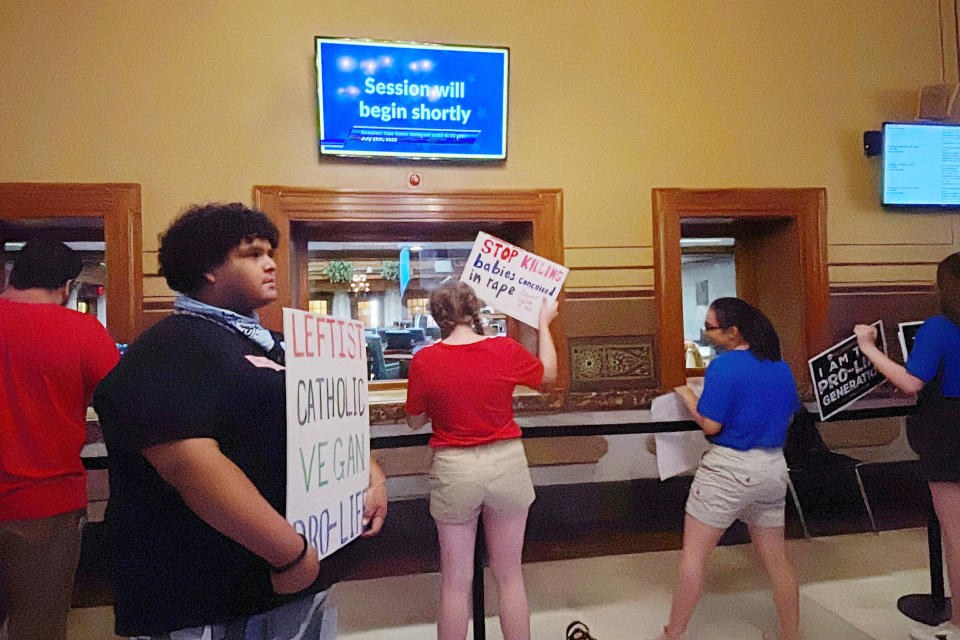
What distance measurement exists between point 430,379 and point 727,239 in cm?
306

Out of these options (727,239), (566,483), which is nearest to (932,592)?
(566,483)

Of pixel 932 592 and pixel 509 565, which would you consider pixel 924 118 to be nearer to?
pixel 932 592

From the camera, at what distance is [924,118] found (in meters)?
4.01

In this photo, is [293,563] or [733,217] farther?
[733,217]

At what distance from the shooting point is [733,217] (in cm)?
392

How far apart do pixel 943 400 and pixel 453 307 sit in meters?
1.88

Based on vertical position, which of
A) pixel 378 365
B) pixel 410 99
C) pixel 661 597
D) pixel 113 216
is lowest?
pixel 661 597

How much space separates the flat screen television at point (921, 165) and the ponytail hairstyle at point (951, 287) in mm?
1908

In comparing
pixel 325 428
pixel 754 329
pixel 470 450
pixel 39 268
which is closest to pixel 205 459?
pixel 325 428

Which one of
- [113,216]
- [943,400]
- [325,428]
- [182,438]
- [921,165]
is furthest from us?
[921,165]

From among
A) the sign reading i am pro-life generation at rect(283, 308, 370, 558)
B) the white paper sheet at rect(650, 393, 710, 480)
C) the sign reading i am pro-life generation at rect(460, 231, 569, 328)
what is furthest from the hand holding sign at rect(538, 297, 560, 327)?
the sign reading i am pro-life generation at rect(283, 308, 370, 558)

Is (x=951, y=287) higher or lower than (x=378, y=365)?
higher

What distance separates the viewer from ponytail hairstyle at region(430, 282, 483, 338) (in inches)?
84.7

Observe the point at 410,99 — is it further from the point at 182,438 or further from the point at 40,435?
the point at 182,438
